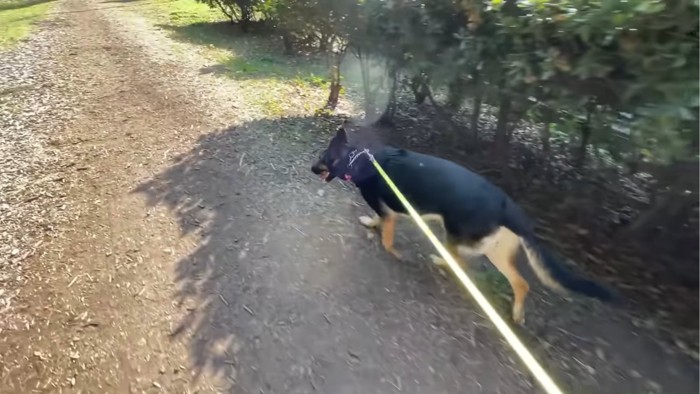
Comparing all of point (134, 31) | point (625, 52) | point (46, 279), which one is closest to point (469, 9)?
point (625, 52)

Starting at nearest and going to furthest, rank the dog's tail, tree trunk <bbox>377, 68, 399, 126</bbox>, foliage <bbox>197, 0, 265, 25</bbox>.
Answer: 1. the dog's tail
2. tree trunk <bbox>377, 68, 399, 126</bbox>
3. foliage <bbox>197, 0, 265, 25</bbox>

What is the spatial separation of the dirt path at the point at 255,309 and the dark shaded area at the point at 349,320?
0.04ft

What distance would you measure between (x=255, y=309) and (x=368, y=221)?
1447 millimetres

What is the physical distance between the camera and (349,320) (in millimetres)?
3729

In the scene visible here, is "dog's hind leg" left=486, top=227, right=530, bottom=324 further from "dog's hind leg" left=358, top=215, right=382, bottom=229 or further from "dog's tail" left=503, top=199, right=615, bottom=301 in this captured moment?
"dog's hind leg" left=358, top=215, right=382, bottom=229

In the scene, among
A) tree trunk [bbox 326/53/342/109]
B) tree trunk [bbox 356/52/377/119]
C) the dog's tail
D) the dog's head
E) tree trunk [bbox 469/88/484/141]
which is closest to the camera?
the dog's tail

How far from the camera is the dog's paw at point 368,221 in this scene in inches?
188

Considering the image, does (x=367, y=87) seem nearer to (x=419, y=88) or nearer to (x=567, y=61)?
(x=419, y=88)

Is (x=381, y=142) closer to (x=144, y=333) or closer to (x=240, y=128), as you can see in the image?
(x=240, y=128)

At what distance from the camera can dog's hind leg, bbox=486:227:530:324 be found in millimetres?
3475

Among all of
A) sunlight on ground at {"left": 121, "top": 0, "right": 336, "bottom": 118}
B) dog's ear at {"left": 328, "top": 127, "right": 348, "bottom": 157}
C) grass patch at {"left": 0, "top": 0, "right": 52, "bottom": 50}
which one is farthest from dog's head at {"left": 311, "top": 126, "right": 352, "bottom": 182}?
grass patch at {"left": 0, "top": 0, "right": 52, "bottom": 50}

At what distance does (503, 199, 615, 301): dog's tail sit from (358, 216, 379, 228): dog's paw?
4.98 feet

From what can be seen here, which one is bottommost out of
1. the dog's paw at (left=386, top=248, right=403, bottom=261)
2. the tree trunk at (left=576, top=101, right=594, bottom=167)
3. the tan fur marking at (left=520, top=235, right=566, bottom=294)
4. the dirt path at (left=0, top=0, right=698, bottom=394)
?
the dirt path at (left=0, top=0, right=698, bottom=394)

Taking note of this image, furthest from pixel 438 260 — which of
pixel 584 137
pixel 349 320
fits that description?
pixel 584 137
